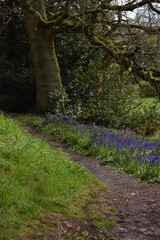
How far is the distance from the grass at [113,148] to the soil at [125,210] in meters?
0.37

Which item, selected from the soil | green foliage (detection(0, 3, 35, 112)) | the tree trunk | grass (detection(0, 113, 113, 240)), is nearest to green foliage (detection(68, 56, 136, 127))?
A: the tree trunk

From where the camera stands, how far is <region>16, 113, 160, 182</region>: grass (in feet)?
26.9

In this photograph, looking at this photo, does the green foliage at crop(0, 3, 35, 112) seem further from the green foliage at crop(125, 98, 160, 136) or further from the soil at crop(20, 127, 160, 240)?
the soil at crop(20, 127, 160, 240)

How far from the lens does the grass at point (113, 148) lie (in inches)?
323

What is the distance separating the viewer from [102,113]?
15312 mm

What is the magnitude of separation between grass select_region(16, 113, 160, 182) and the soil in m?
Answer: 0.37

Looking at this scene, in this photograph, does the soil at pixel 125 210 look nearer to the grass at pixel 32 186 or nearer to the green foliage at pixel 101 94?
the grass at pixel 32 186

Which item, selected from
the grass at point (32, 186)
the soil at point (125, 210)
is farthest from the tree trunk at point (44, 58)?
the grass at point (32, 186)

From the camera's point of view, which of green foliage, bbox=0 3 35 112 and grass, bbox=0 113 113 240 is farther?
green foliage, bbox=0 3 35 112

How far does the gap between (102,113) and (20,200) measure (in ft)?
36.7

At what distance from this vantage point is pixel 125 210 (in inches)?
221

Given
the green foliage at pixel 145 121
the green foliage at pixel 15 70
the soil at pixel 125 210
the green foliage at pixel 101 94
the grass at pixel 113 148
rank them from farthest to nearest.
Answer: the green foliage at pixel 15 70 < the green foliage at pixel 145 121 < the green foliage at pixel 101 94 < the grass at pixel 113 148 < the soil at pixel 125 210

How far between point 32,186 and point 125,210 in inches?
66.4

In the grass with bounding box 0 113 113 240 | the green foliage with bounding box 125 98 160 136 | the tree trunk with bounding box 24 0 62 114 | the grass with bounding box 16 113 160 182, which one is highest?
the tree trunk with bounding box 24 0 62 114
